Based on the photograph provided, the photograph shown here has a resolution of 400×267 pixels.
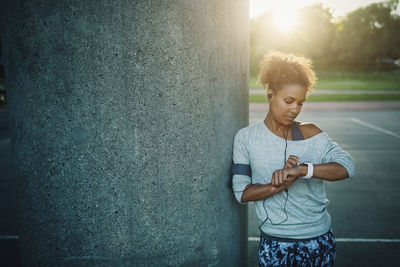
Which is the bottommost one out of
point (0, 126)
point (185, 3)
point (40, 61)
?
point (0, 126)

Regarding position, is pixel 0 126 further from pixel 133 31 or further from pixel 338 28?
pixel 338 28

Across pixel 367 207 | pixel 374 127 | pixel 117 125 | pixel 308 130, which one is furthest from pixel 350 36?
pixel 117 125

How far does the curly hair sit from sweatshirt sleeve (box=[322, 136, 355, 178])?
393 mm

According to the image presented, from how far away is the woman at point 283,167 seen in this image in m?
1.98

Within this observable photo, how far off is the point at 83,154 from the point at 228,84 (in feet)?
3.06

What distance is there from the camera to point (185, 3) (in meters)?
1.79

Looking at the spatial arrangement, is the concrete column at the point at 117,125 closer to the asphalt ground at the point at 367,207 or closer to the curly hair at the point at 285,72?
the curly hair at the point at 285,72

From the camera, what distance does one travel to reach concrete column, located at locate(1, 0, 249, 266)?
1726 millimetres

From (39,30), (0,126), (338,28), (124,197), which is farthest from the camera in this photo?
(338,28)

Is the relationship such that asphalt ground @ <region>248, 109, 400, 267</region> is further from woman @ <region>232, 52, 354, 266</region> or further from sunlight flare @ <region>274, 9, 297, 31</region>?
sunlight flare @ <region>274, 9, 297, 31</region>

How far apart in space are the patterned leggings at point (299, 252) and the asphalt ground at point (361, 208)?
168 cm

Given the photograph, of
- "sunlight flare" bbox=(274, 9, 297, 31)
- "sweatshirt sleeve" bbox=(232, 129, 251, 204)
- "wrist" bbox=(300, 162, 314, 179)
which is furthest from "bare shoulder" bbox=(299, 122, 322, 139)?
"sunlight flare" bbox=(274, 9, 297, 31)

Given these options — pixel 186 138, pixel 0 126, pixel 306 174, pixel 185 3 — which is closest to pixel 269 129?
pixel 306 174

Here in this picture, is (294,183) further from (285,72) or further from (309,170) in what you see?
(285,72)
